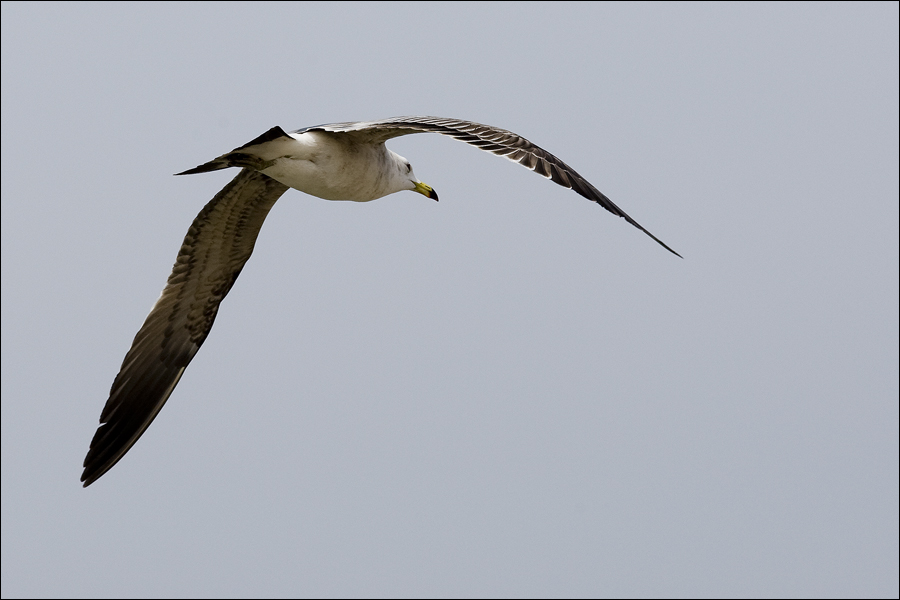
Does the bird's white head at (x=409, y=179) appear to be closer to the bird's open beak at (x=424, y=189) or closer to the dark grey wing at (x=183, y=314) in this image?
the bird's open beak at (x=424, y=189)

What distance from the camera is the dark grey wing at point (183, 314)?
9.42m

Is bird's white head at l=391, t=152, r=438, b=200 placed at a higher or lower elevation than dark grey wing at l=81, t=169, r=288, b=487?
higher

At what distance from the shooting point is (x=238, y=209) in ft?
30.9

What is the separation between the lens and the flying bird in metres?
7.45

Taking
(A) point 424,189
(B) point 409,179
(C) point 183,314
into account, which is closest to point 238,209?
(C) point 183,314

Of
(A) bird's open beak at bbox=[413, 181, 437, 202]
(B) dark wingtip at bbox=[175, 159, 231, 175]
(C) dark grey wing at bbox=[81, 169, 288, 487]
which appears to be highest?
(A) bird's open beak at bbox=[413, 181, 437, 202]

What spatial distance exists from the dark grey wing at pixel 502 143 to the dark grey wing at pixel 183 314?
1887 mm

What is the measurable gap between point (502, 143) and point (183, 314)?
420 cm

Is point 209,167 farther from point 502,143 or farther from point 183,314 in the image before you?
point 183,314

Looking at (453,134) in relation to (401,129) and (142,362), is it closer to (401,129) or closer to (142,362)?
(401,129)

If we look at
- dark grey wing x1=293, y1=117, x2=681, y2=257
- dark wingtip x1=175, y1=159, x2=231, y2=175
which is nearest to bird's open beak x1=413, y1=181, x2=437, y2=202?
dark grey wing x1=293, y1=117, x2=681, y2=257

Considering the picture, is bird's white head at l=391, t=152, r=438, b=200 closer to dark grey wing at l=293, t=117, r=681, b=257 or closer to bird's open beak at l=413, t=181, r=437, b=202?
bird's open beak at l=413, t=181, r=437, b=202

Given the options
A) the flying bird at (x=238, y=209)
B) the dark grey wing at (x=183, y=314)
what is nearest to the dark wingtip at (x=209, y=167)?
the flying bird at (x=238, y=209)

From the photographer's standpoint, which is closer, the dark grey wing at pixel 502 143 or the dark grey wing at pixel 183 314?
the dark grey wing at pixel 502 143
